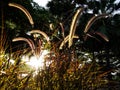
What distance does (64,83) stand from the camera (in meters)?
3.13

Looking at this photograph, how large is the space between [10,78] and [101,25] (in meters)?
26.7

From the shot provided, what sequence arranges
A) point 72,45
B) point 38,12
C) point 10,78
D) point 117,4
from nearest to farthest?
point 10,78 → point 72,45 → point 38,12 → point 117,4

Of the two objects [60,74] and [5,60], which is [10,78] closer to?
[5,60]

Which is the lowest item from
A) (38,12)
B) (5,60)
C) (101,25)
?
(5,60)

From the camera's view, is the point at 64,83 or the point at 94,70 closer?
the point at 64,83

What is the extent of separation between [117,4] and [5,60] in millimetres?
26647

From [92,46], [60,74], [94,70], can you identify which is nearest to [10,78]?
[60,74]

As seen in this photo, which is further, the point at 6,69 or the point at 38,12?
the point at 38,12

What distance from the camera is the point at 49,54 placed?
3.43m

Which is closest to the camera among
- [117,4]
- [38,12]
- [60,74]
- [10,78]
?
[10,78]

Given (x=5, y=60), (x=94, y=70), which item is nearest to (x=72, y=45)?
(x=94, y=70)

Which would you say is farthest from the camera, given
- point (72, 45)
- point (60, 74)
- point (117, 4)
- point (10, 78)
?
point (117, 4)

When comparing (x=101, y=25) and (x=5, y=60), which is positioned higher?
(x=101, y=25)

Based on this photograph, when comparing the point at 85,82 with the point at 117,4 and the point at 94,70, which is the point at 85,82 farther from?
the point at 117,4
